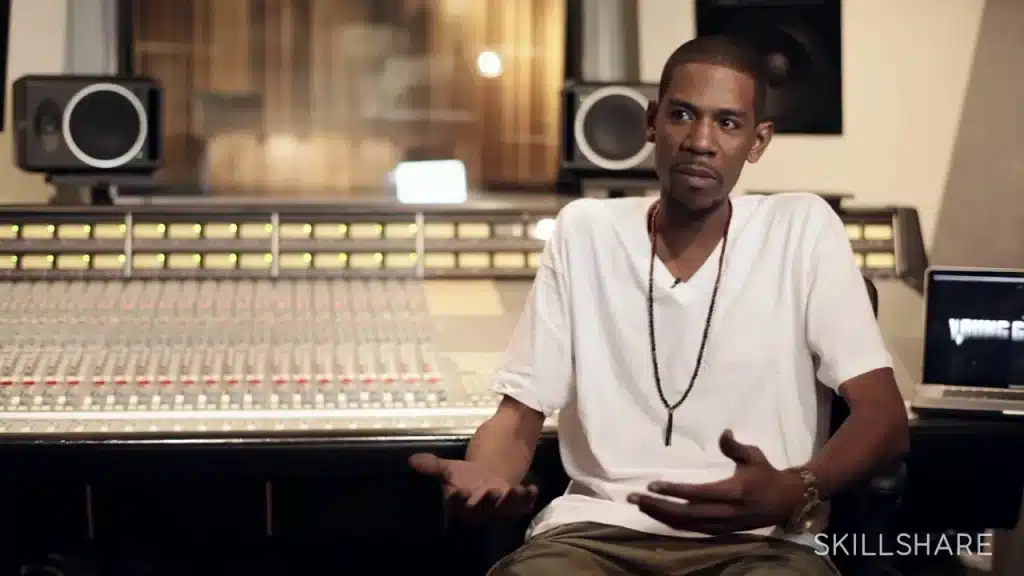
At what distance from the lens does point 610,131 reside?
2154 millimetres

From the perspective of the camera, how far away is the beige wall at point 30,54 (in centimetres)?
225

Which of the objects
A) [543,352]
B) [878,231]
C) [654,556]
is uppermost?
[878,231]

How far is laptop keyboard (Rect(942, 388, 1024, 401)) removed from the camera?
4.95 ft

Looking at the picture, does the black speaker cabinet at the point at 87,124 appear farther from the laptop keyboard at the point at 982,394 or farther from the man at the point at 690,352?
the laptop keyboard at the point at 982,394

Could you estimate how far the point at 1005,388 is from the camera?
1555 mm

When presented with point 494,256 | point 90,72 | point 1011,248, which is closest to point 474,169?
point 494,256

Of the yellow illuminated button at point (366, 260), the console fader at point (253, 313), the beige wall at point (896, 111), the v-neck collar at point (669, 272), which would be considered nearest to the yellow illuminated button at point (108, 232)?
the console fader at point (253, 313)

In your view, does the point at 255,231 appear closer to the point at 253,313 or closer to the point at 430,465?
the point at 253,313

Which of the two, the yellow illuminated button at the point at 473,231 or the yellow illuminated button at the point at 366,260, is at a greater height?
the yellow illuminated button at the point at 473,231

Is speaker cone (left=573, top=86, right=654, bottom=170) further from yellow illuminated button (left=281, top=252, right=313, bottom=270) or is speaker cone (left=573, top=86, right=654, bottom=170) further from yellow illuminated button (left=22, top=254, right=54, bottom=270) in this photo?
yellow illuminated button (left=22, top=254, right=54, bottom=270)

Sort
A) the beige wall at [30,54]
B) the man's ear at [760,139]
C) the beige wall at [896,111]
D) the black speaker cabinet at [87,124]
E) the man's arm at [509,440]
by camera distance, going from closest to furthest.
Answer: the man's arm at [509,440] < the man's ear at [760,139] < the black speaker cabinet at [87,124] < the beige wall at [30,54] < the beige wall at [896,111]

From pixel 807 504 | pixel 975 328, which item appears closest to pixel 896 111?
pixel 975 328

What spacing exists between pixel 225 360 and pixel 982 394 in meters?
1.02

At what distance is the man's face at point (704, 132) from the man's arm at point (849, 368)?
6.0 inches
